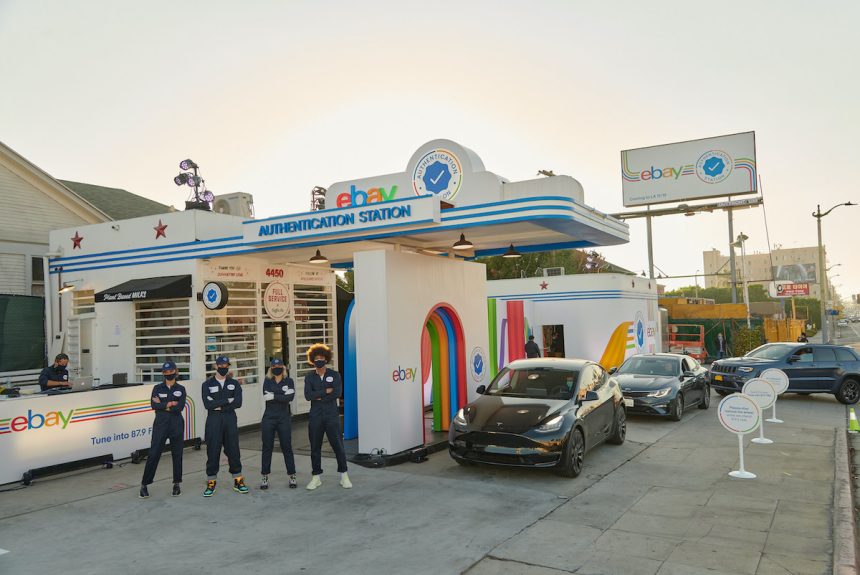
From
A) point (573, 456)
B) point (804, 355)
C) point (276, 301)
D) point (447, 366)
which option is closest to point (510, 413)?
point (573, 456)

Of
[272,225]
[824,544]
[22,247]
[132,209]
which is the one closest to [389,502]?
[824,544]

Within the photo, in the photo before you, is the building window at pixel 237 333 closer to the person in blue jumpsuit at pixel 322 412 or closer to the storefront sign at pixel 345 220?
the storefront sign at pixel 345 220

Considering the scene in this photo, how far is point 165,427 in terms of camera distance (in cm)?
816

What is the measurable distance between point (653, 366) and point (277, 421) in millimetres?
9693

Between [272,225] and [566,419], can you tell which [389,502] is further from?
[272,225]

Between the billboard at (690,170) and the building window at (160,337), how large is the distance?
30471mm

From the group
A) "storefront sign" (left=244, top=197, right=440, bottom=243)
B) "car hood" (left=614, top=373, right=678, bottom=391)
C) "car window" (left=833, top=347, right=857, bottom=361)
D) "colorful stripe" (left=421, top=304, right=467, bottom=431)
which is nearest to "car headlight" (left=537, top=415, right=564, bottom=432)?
"storefront sign" (left=244, top=197, right=440, bottom=243)

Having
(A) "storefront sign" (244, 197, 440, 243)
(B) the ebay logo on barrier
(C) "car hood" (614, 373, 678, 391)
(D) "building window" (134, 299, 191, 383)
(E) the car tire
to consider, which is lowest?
(E) the car tire

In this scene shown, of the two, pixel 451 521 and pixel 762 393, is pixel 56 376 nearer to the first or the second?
pixel 451 521

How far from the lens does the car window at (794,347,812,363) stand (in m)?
16.6

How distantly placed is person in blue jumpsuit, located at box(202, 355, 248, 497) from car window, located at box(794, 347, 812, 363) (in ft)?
48.7

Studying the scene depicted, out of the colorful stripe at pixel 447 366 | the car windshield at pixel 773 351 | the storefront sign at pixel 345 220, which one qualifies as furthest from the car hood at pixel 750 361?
the storefront sign at pixel 345 220

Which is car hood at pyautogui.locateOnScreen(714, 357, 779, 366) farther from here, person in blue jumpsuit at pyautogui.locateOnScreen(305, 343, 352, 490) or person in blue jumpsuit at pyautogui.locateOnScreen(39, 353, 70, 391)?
person in blue jumpsuit at pyautogui.locateOnScreen(39, 353, 70, 391)

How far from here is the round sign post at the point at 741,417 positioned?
8.70 m
